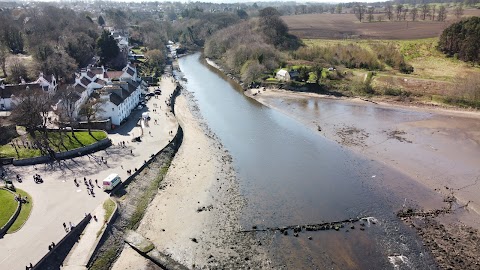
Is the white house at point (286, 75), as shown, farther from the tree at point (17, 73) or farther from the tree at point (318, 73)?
the tree at point (17, 73)

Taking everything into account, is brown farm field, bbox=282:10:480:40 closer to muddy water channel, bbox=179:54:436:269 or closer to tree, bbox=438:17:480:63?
tree, bbox=438:17:480:63

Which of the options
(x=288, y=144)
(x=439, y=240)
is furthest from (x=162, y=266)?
(x=288, y=144)

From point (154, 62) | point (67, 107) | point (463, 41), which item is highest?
point (67, 107)

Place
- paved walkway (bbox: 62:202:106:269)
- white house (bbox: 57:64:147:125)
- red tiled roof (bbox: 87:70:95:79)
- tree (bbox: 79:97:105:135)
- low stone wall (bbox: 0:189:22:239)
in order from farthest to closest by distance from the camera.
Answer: red tiled roof (bbox: 87:70:95:79) < white house (bbox: 57:64:147:125) < tree (bbox: 79:97:105:135) < low stone wall (bbox: 0:189:22:239) < paved walkway (bbox: 62:202:106:269)

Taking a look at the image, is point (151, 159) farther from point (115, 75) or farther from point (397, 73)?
point (397, 73)

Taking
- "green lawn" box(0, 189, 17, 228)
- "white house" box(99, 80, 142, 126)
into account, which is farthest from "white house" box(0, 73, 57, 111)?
"green lawn" box(0, 189, 17, 228)

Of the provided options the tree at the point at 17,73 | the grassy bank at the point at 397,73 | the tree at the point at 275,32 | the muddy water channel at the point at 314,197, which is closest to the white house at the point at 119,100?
the muddy water channel at the point at 314,197

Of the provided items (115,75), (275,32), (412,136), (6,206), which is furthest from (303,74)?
(6,206)
